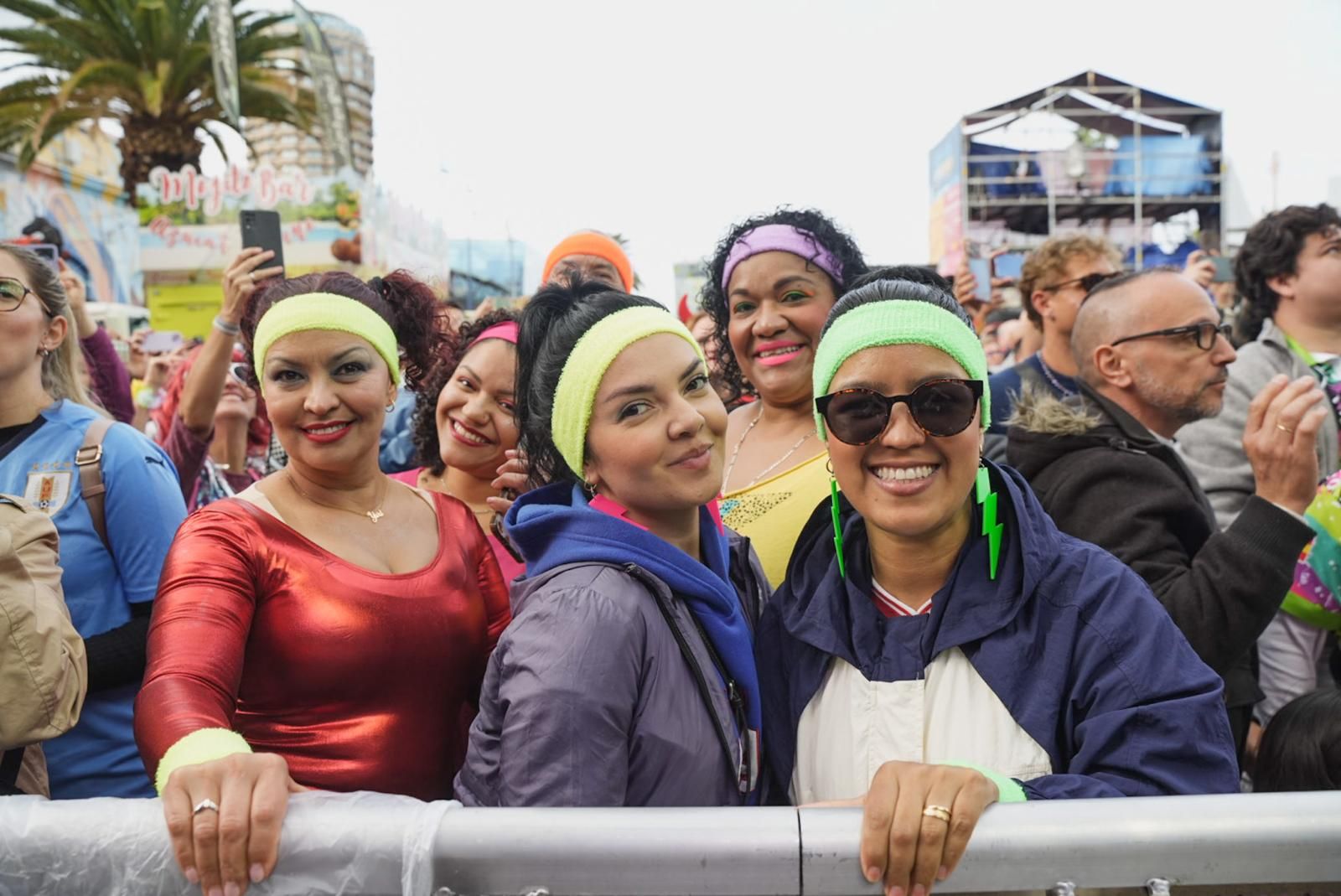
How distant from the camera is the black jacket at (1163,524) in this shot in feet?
7.17

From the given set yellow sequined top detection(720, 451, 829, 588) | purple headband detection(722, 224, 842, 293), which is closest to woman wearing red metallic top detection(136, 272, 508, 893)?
yellow sequined top detection(720, 451, 829, 588)

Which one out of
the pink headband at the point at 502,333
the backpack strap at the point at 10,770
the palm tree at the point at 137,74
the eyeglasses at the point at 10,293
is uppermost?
the palm tree at the point at 137,74

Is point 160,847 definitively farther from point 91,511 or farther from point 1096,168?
point 1096,168

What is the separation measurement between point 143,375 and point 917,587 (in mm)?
8468

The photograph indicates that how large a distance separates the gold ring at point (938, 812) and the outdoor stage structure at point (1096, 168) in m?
26.2

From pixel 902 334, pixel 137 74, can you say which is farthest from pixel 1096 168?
pixel 902 334

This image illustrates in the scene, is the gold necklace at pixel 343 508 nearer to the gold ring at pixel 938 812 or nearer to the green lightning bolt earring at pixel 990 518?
the green lightning bolt earring at pixel 990 518

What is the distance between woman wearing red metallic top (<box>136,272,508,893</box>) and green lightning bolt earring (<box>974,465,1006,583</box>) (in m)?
1.08

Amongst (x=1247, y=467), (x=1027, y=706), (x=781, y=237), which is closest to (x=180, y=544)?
(x=1027, y=706)

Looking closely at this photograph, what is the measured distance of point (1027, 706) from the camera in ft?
5.22

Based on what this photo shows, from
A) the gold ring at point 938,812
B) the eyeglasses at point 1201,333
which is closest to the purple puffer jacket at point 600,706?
the gold ring at point 938,812

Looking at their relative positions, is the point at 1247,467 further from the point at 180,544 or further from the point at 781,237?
the point at 180,544

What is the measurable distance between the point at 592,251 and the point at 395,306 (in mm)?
1349

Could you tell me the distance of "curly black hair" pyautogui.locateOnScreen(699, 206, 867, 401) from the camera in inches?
114
